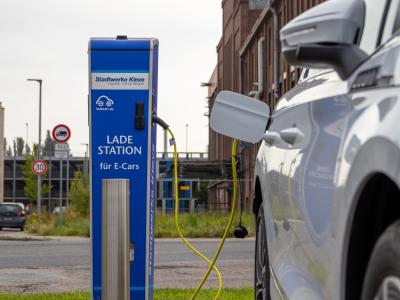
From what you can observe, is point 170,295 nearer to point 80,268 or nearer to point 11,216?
point 80,268

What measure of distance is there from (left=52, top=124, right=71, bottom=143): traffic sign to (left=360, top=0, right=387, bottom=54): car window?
26.2 metres

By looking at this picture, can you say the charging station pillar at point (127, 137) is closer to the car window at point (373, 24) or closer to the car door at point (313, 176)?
the car door at point (313, 176)

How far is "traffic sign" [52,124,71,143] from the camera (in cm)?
2919

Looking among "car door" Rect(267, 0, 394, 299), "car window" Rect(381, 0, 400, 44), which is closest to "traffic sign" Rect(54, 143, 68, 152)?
"car door" Rect(267, 0, 394, 299)

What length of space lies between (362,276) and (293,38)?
0.78 meters

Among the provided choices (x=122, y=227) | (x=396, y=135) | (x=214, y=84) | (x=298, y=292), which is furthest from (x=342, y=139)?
(x=214, y=84)

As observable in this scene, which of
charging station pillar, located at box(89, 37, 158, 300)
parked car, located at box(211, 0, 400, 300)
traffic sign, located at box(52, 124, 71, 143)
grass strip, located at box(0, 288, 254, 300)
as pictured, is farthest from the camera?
traffic sign, located at box(52, 124, 71, 143)

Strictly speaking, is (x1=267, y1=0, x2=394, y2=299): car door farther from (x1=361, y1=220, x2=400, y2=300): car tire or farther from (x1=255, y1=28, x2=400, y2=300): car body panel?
(x1=361, y1=220, x2=400, y2=300): car tire

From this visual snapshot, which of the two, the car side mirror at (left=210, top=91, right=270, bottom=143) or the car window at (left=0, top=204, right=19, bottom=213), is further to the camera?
the car window at (left=0, top=204, right=19, bottom=213)

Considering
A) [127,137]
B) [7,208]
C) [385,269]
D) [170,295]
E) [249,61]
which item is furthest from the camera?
[249,61]

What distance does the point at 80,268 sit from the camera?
Result: 48.1ft

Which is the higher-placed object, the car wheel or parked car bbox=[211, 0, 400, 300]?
parked car bbox=[211, 0, 400, 300]

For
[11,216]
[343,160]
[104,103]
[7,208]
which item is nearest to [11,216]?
[11,216]

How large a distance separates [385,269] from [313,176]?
833 millimetres
